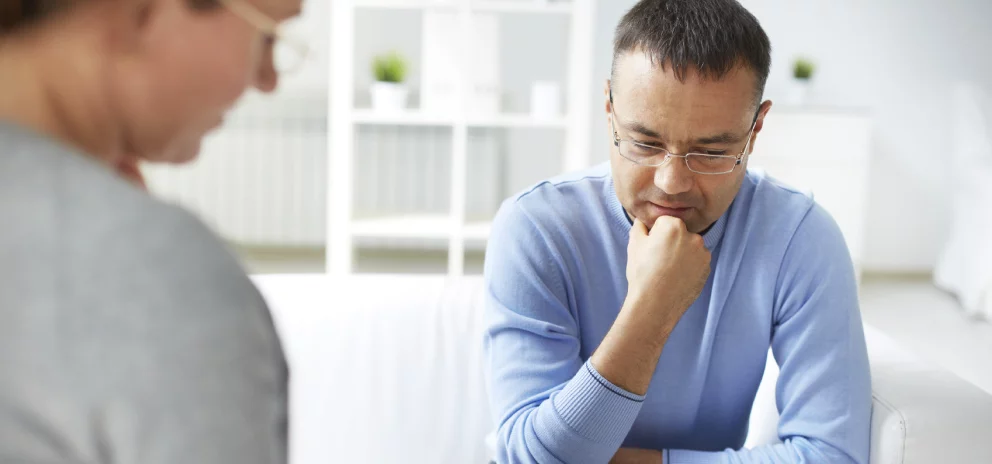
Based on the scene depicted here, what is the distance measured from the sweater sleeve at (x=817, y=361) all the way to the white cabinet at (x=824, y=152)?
2.93 meters

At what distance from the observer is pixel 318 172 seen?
15.6 feet

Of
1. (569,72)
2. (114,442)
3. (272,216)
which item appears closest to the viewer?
(114,442)

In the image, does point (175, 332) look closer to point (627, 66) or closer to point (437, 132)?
point (627, 66)

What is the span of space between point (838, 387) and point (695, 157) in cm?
36

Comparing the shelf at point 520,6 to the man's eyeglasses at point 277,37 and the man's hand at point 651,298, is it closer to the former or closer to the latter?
the man's hand at point 651,298

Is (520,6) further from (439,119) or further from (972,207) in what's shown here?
(972,207)

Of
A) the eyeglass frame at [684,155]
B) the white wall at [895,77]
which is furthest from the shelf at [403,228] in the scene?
the eyeglass frame at [684,155]

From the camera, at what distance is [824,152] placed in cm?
417

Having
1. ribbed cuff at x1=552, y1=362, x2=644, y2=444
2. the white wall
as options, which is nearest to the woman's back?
ribbed cuff at x1=552, y1=362, x2=644, y2=444

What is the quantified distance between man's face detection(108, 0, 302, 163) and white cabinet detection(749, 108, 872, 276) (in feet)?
12.8

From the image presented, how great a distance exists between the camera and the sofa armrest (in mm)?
1194

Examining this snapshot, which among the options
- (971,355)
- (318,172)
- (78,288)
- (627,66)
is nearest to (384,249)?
(318,172)

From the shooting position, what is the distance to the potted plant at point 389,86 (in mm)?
3578

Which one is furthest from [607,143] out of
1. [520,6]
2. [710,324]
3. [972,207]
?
[710,324]
